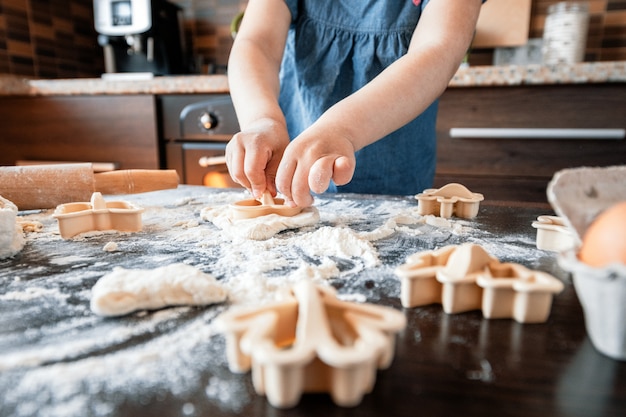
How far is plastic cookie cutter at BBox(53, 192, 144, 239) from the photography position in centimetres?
58

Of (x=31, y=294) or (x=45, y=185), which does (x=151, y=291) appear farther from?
(x=45, y=185)

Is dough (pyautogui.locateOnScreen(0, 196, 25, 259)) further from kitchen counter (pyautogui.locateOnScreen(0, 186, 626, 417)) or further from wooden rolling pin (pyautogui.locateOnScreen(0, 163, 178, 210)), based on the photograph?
wooden rolling pin (pyautogui.locateOnScreen(0, 163, 178, 210))

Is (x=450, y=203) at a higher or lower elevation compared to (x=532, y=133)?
lower

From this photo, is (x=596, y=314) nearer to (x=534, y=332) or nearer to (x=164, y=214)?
(x=534, y=332)

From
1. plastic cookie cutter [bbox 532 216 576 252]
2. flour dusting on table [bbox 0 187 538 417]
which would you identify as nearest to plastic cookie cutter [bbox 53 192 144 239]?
flour dusting on table [bbox 0 187 538 417]

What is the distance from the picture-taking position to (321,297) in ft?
0.91

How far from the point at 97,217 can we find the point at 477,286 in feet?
1.63

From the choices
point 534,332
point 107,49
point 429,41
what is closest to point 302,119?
point 429,41

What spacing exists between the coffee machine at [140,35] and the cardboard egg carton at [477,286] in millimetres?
1797

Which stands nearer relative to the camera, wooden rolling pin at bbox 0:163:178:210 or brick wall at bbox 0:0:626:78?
wooden rolling pin at bbox 0:163:178:210

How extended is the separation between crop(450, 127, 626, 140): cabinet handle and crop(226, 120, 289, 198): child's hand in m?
0.84

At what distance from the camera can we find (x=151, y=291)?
0.35 metres

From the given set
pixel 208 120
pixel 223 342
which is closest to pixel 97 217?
pixel 223 342

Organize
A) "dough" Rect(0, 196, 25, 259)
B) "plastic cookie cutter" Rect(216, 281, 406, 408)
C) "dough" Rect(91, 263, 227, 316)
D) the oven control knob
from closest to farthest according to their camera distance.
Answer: "plastic cookie cutter" Rect(216, 281, 406, 408) → "dough" Rect(91, 263, 227, 316) → "dough" Rect(0, 196, 25, 259) → the oven control knob
